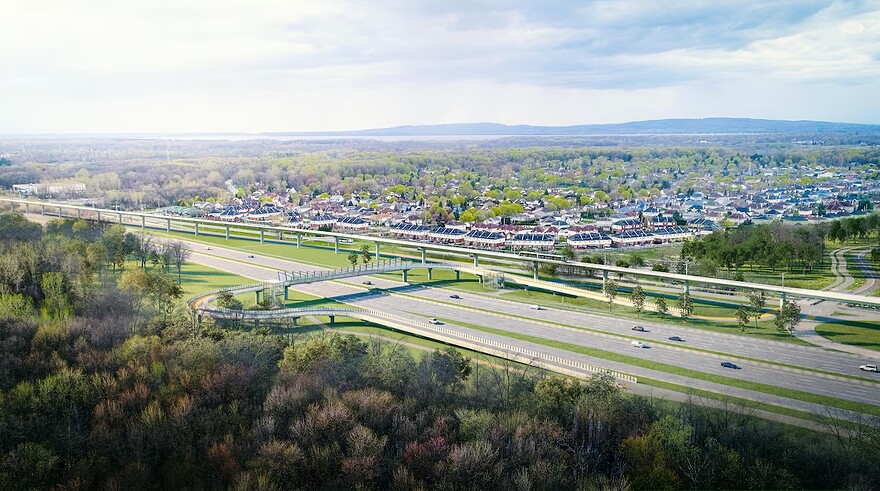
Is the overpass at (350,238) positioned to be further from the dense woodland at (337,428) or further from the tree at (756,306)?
the dense woodland at (337,428)

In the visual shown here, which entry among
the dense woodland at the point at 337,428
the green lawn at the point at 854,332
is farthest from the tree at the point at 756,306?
the dense woodland at the point at 337,428

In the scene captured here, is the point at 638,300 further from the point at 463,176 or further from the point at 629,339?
the point at 463,176

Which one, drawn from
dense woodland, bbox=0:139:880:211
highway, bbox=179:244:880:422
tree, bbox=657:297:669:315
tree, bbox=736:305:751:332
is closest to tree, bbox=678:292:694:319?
tree, bbox=657:297:669:315

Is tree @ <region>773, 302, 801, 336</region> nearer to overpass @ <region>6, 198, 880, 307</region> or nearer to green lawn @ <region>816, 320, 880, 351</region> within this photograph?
green lawn @ <region>816, 320, 880, 351</region>

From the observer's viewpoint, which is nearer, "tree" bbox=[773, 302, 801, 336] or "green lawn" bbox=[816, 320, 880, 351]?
"green lawn" bbox=[816, 320, 880, 351]

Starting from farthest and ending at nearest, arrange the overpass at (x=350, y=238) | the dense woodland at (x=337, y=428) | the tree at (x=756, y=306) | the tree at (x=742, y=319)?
1. the overpass at (x=350, y=238)
2. the tree at (x=756, y=306)
3. the tree at (x=742, y=319)
4. the dense woodland at (x=337, y=428)
